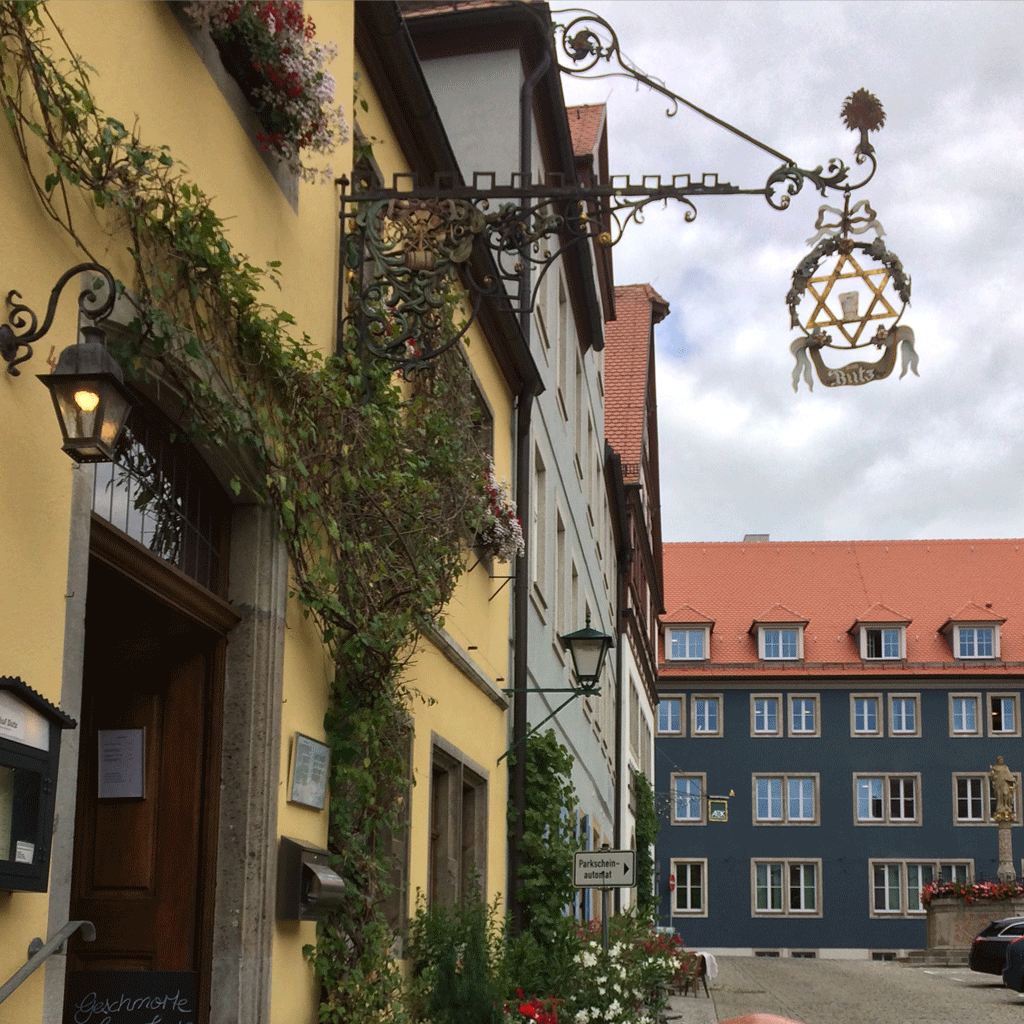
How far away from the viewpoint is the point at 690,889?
2164 inches

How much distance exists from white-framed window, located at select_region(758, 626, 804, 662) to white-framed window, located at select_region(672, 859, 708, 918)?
7.55 m

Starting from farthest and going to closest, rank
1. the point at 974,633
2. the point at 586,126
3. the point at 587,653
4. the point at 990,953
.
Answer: the point at 974,633, the point at 990,953, the point at 586,126, the point at 587,653

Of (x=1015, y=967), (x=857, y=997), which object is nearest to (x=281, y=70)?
(x=1015, y=967)

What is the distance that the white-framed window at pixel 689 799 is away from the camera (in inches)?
2176

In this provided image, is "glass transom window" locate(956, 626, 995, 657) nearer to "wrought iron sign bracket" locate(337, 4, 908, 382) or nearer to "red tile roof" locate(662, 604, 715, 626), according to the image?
"red tile roof" locate(662, 604, 715, 626)

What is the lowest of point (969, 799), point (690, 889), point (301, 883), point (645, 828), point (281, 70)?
point (690, 889)

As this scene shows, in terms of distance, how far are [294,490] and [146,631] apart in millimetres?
807

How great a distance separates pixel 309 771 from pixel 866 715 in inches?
1998

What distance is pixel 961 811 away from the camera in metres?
54.4

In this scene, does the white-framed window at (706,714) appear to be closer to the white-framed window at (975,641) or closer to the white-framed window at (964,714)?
the white-framed window at (964,714)

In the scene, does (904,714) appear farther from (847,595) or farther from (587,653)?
(587,653)

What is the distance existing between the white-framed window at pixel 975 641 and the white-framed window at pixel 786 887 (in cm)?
887

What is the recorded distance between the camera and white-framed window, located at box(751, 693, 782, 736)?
5594 centimetres

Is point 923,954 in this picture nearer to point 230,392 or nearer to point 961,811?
point 961,811
